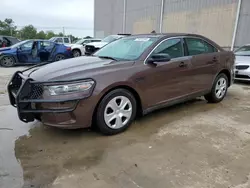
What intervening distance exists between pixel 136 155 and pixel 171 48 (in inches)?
78.3

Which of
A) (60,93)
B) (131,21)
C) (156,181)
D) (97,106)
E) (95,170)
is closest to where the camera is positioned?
(156,181)

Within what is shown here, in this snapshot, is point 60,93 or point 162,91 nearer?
point 60,93

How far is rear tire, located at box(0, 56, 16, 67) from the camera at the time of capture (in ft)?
33.6

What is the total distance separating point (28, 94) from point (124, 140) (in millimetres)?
1371

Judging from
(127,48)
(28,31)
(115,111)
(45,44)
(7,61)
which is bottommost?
(7,61)

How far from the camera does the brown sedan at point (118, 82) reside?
2.80m

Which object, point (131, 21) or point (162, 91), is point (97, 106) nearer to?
point (162, 91)

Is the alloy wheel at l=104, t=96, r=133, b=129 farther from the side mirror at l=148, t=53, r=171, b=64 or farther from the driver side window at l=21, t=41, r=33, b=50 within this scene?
the driver side window at l=21, t=41, r=33, b=50

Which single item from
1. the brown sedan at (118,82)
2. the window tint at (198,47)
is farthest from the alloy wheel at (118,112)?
the window tint at (198,47)

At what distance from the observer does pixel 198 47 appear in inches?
171

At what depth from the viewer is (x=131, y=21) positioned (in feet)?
65.4

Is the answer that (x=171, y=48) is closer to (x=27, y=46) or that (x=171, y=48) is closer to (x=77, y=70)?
(x=77, y=70)

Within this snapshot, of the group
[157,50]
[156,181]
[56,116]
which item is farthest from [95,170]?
[157,50]

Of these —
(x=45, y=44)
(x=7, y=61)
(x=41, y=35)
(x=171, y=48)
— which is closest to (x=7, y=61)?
(x=7, y=61)
